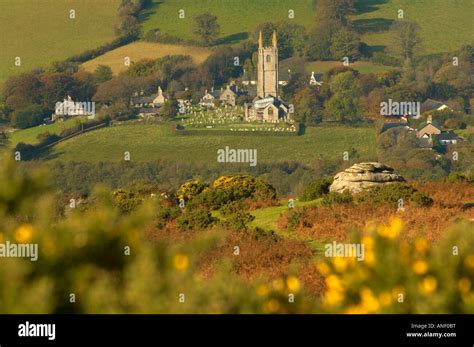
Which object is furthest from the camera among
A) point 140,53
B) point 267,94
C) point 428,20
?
point 428,20

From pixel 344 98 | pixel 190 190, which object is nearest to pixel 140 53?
pixel 344 98

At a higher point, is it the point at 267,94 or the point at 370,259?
the point at 267,94

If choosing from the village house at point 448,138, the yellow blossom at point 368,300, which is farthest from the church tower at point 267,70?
the yellow blossom at point 368,300

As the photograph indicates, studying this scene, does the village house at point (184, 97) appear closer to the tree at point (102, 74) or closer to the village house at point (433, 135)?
the tree at point (102, 74)

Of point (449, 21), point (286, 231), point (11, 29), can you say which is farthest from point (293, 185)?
point (449, 21)

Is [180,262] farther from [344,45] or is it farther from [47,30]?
[344,45]
